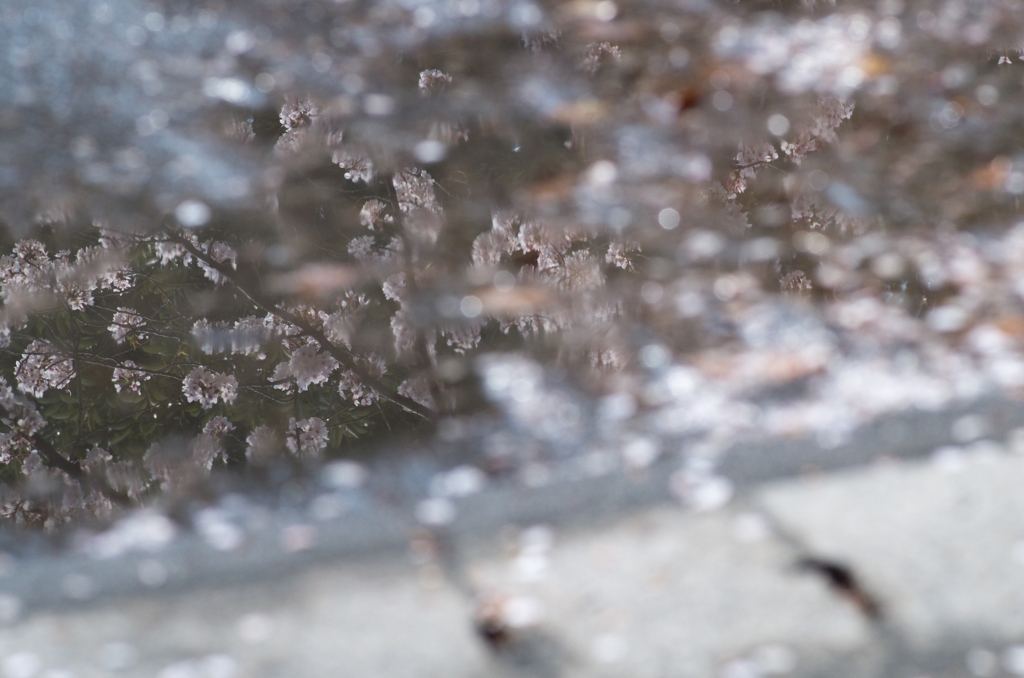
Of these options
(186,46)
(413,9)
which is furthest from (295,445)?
(413,9)

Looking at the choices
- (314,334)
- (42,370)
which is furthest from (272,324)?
(42,370)

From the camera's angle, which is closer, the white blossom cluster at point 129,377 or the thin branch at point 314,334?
the thin branch at point 314,334

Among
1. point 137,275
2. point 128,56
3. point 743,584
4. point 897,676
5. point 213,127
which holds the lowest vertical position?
point 897,676

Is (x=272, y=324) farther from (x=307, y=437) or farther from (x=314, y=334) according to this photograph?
(x=307, y=437)

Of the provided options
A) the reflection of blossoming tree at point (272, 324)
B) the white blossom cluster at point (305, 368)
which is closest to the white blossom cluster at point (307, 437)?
the reflection of blossoming tree at point (272, 324)

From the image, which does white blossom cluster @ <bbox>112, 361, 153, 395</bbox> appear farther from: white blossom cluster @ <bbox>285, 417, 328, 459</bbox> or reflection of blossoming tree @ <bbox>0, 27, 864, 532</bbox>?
white blossom cluster @ <bbox>285, 417, 328, 459</bbox>

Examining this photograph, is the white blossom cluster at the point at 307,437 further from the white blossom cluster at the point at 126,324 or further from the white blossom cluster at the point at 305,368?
the white blossom cluster at the point at 126,324

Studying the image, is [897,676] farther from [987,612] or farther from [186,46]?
[186,46]

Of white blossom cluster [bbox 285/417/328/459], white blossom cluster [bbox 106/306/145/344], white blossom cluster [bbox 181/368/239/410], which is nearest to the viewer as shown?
white blossom cluster [bbox 285/417/328/459]

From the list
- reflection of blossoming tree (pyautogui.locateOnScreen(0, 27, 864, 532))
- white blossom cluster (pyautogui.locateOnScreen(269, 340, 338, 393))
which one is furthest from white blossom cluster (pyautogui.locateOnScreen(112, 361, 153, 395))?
white blossom cluster (pyautogui.locateOnScreen(269, 340, 338, 393))

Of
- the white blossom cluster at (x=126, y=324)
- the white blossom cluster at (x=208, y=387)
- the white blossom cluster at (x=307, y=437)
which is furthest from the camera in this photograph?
the white blossom cluster at (x=126, y=324)

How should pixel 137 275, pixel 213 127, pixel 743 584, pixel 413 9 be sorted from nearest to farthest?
pixel 743 584, pixel 137 275, pixel 213 127, pixel 413 9
